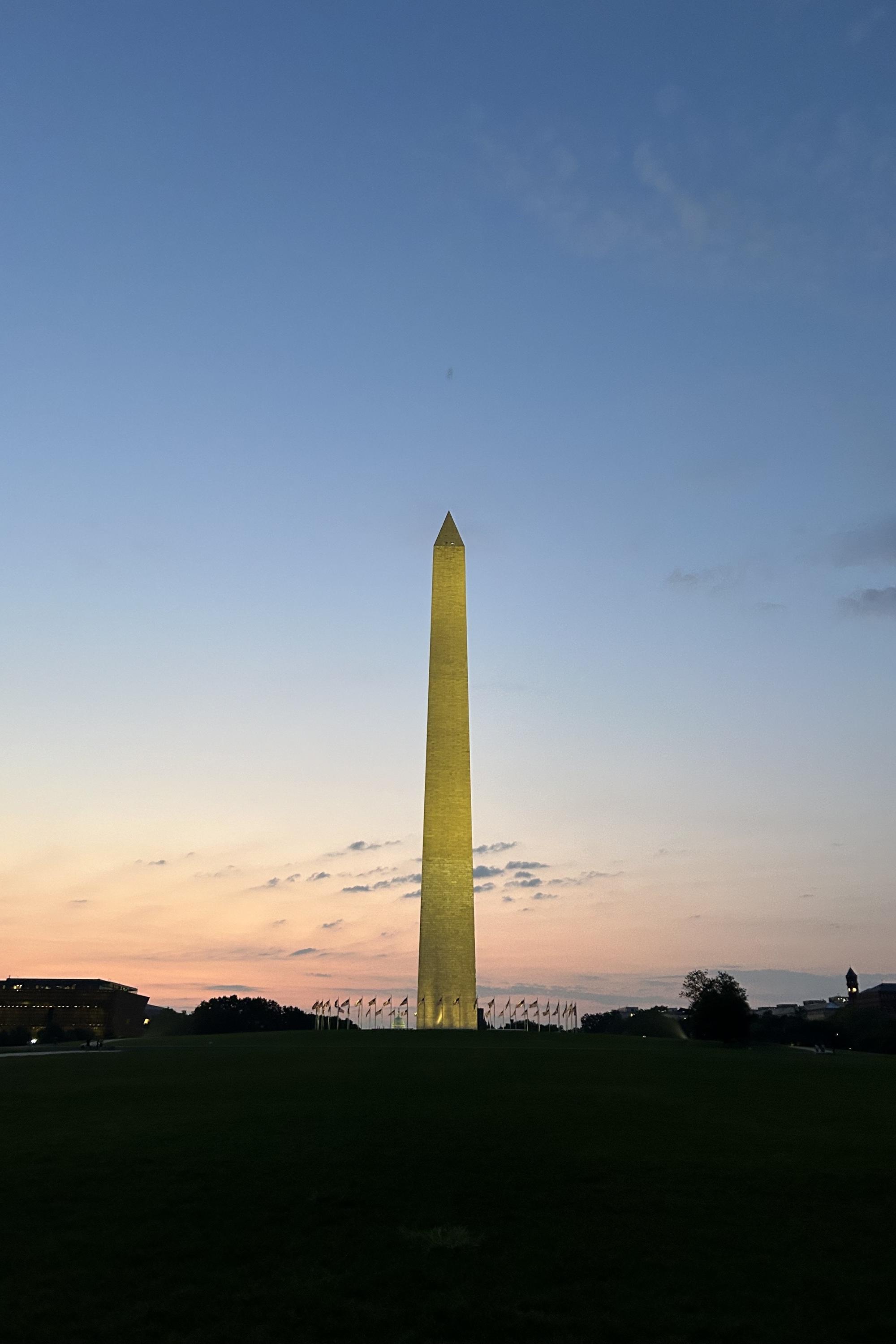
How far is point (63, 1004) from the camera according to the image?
157875 millimetres

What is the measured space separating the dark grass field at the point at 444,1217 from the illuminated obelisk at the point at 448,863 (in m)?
41.1

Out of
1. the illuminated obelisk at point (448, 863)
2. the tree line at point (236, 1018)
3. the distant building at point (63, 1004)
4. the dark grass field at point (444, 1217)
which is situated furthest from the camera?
the distant building at point (63, 1004)

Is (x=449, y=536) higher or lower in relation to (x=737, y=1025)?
higher

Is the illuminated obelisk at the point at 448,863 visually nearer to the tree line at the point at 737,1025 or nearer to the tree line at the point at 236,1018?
the tree line at the point at 737,1025

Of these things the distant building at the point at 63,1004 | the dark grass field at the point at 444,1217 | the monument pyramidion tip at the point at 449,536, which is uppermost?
the monument pyramidion tip at the point at 449,536

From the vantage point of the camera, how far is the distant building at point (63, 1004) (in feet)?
513

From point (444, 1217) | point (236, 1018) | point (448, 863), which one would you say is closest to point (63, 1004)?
point (236, 1018)

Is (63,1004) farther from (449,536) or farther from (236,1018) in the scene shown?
(449,536)

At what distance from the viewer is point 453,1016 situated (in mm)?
67000

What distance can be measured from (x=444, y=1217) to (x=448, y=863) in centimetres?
5355

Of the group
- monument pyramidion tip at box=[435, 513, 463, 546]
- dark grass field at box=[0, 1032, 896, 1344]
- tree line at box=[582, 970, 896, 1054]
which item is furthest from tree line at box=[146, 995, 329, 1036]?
dark grass field at box=[0, 1032, 896, 1344]

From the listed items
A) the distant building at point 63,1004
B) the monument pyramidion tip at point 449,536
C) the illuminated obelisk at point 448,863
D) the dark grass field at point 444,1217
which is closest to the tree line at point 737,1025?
the illuminated obelisk at point 448,863

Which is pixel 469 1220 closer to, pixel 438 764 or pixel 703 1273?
pixel 703 1273

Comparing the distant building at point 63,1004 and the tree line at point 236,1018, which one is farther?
the distant building at point 63,1004
